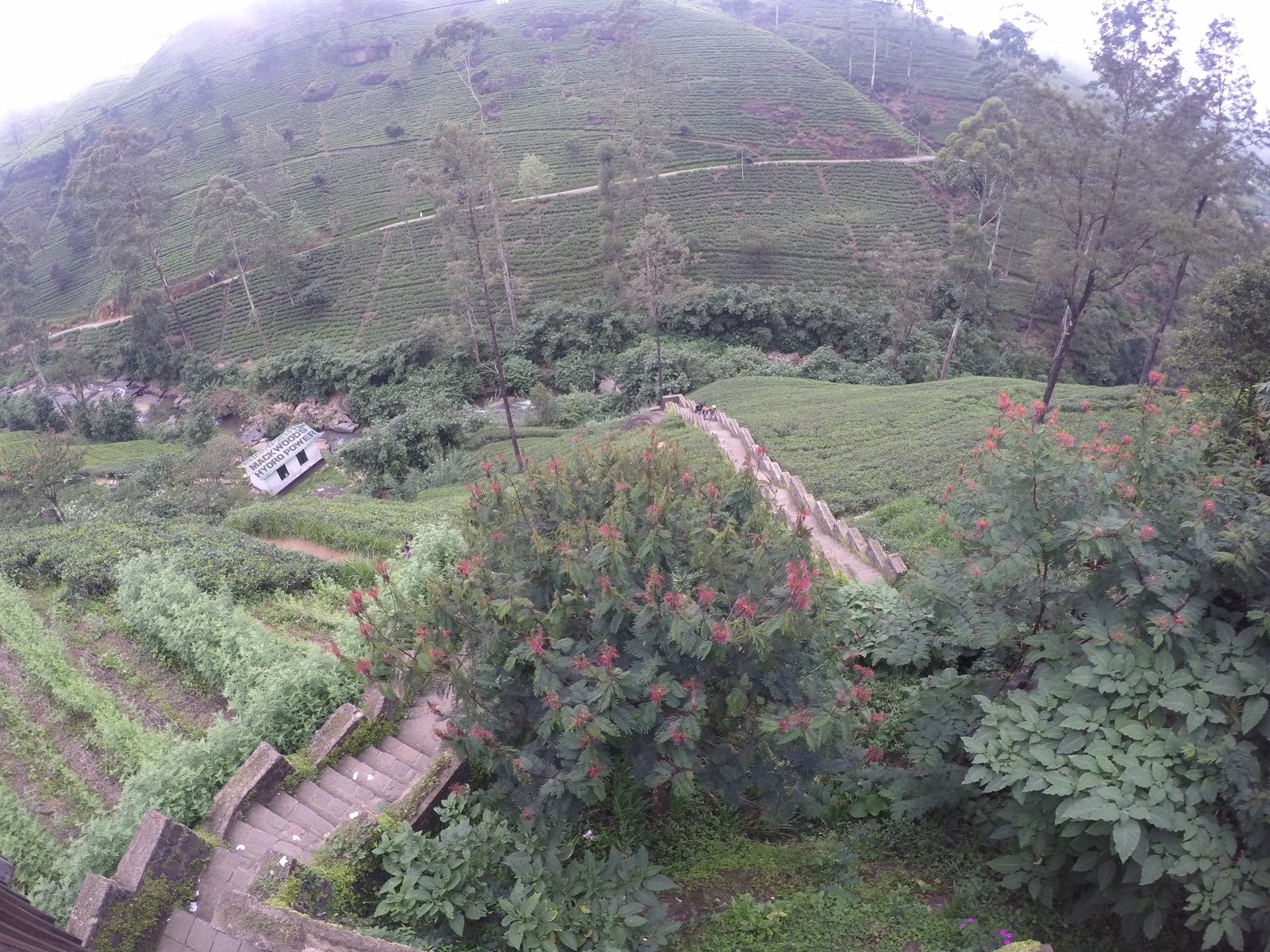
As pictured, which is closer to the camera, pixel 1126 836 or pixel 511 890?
pixel 1126 836

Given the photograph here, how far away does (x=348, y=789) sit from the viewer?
6.67 metres

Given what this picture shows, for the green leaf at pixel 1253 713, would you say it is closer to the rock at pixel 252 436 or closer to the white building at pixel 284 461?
the white building at pixel 284 461

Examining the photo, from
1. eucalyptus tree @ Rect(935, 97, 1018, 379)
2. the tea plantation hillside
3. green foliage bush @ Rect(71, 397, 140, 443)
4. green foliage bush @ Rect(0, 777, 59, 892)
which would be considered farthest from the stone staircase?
green foliage bush @ Rect(71, 397, 140, 443)

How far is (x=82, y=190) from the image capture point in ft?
151

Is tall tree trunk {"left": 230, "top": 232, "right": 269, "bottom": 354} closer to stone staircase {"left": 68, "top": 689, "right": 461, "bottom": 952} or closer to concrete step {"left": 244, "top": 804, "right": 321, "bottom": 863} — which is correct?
stone staircase {"left": 68, "top": 689, "right": 461, "bottom": 952}

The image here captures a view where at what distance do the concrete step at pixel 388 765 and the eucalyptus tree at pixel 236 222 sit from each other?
45.1 meters

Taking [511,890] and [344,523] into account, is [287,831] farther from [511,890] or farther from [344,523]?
[344,523]

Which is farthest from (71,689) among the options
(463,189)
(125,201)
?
(125,201)

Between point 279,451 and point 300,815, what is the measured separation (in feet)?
96.8

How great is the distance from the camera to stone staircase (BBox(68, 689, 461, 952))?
4724 mm

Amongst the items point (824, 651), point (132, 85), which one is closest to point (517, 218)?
point (824, 651)

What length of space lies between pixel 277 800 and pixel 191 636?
136 inches

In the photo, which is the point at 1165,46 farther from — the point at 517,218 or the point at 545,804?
the point at 517,218

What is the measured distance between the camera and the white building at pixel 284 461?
1232 inches
